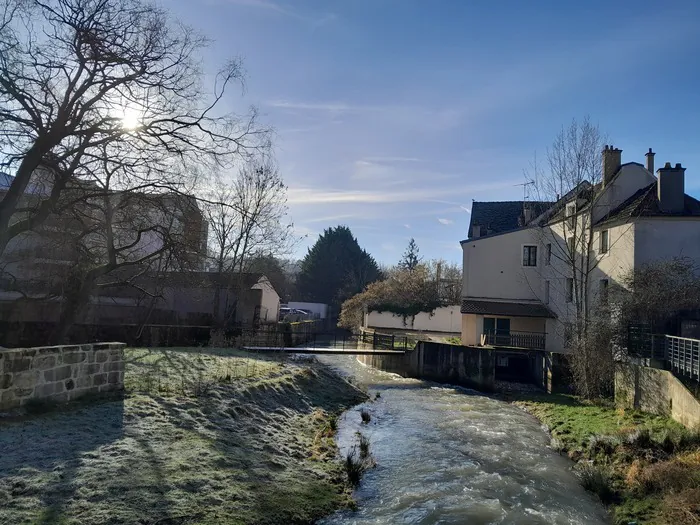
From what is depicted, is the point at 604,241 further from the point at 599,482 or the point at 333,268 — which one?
the point at 333,268

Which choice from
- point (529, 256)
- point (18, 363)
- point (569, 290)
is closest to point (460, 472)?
point (18, 363)

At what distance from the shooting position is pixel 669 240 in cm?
2077

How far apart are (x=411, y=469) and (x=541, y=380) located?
16958mm

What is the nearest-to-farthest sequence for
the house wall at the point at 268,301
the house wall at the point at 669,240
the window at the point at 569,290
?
the house wall at the point at 669,240
the window at the point at 569,290
the house wall at the point at 268,301

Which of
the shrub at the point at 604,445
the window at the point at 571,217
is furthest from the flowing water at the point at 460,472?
the window at the point at 571,217

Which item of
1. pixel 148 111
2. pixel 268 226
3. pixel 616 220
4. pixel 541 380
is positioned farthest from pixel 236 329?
pixel 616 220

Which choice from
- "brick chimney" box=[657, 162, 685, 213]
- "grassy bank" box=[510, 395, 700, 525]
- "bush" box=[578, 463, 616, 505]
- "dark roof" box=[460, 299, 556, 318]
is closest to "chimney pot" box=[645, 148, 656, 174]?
"brick chimney" box=[657, 162, 685, 213]

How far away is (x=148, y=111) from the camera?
11.2 m

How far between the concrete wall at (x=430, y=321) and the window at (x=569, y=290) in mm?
15703

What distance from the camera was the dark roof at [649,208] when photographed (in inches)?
829

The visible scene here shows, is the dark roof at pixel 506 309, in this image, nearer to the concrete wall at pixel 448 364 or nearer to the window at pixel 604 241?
the concrete wall at pixel 448 364

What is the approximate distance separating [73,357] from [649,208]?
902 inches

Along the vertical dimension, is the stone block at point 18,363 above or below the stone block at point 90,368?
above

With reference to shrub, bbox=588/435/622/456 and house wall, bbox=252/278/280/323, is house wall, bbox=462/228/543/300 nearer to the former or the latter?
house wall, bbox=252/278/280/323
